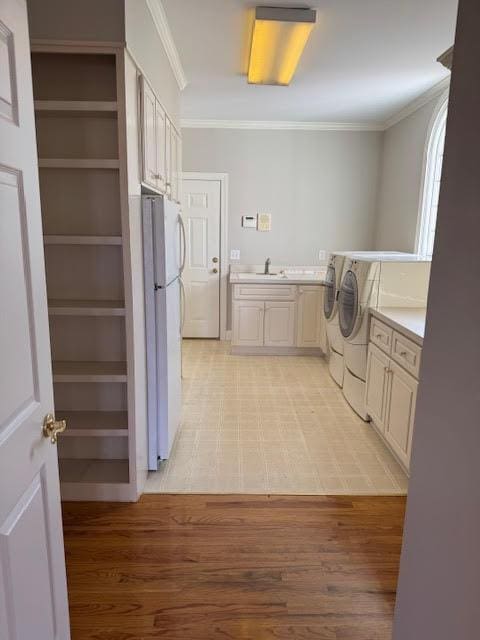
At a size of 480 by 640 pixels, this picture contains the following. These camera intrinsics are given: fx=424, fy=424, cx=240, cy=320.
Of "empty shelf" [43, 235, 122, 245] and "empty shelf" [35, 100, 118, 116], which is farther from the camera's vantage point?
"empty shelf" [43, 235, 122, 245]

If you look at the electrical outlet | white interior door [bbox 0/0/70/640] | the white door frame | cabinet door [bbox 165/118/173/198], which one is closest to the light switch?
the white door frame

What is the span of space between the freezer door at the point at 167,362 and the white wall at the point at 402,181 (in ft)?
8.60

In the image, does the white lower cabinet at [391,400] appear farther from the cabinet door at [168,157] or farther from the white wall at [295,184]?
the white wall at [295,184]

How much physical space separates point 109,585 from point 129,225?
155 centimetres

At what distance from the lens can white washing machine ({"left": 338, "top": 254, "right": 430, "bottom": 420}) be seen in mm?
3107

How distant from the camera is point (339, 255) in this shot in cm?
391

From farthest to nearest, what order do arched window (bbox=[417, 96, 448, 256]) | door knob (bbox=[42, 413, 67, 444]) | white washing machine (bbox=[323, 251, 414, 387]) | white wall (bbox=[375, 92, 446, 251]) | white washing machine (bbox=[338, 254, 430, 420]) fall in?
1. white wall (bbox=[375, 92, 446, 251])
2. white washing machine (bbox=[323, 251, 414, 387])
3. arched window (bbox=[417, 96, 448, 256])
4. white washing machine (bbox=[338, 254, 430, 420])
5. door knob (bbox=[42, 413, 67, 444])

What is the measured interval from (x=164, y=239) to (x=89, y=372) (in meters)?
0.79

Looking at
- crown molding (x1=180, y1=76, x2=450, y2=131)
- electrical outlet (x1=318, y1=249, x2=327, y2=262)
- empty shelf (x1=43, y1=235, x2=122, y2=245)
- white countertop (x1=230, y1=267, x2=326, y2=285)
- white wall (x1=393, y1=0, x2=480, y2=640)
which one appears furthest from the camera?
electrical outlet (x1=318, y1=249, x2=327, y2=262)

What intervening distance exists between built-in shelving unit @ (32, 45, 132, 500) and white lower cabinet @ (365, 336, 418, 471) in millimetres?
1551

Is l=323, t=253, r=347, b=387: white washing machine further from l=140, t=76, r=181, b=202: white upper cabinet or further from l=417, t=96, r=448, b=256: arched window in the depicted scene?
l=140, t=76, r=181, b=202: white upper cabinet

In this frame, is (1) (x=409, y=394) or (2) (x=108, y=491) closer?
(2) (x=108, y=491)

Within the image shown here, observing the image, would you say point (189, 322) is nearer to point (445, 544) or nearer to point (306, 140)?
point (306, 140)

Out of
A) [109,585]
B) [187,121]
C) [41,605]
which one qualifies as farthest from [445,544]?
[187,121]
